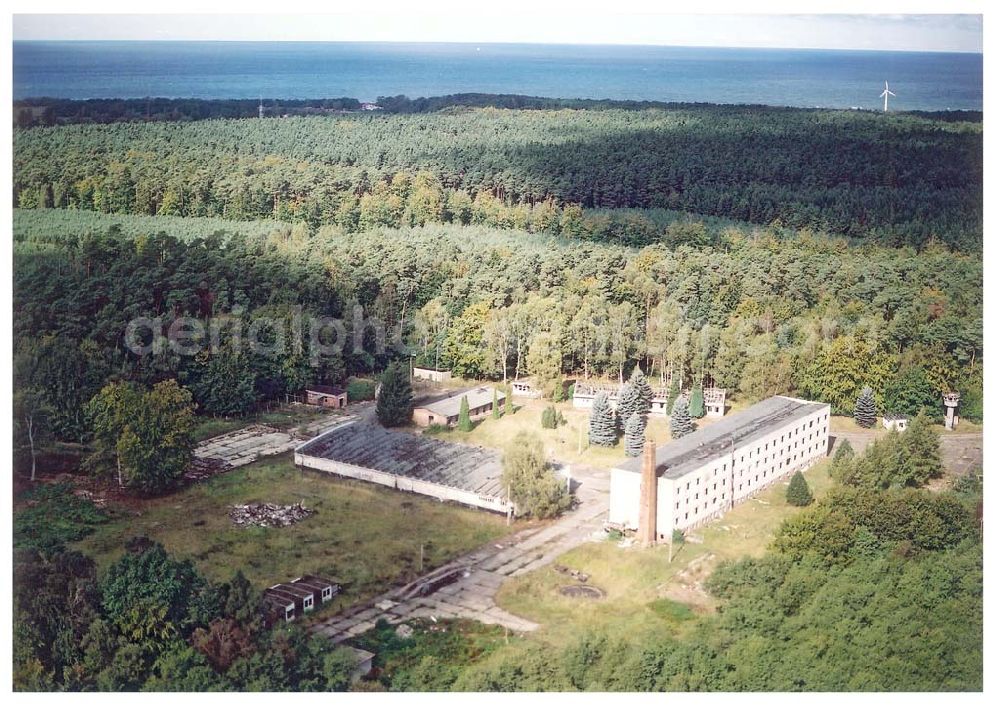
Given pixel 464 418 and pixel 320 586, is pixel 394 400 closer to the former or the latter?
pixel 464 418

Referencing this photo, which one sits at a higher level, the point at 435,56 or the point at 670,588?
the point at 435,56

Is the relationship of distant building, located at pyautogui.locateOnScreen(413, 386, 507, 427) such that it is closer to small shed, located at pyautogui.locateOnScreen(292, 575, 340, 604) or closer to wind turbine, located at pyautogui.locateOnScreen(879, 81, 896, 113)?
small shed, located at pyautogui.locateOnScreen(292, 575, 340, 604)

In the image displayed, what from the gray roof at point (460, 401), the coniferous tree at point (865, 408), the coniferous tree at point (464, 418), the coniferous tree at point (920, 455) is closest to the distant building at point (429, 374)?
the gray roof at point (460, 401)

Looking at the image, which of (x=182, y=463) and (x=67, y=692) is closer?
(x=67, y=692)

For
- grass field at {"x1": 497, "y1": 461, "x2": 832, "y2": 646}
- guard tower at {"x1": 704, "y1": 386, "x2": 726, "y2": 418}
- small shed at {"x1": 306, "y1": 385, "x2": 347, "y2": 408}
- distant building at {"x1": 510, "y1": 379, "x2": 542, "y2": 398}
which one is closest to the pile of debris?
small shed at {"x1": 306, "y1": 385, "x2": 347, "y2": 408}

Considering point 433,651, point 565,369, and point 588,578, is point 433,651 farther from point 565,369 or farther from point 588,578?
point 565,369
